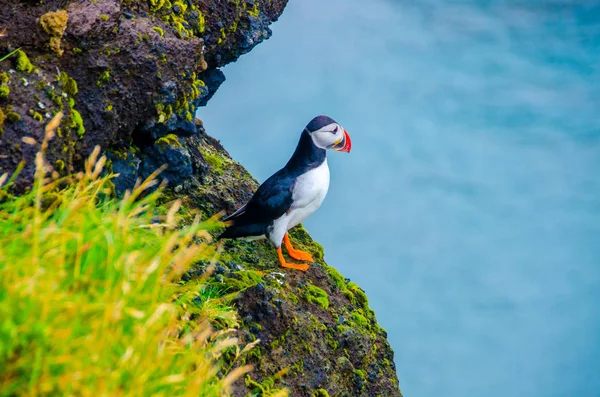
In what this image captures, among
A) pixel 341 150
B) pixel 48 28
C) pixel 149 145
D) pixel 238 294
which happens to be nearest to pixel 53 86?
pixel 48 28

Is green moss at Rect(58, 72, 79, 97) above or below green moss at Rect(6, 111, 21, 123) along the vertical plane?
above

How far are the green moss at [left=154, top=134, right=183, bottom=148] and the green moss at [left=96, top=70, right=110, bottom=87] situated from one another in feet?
2.99

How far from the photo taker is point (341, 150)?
706 centimetres

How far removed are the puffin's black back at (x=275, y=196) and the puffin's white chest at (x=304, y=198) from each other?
0.16ft

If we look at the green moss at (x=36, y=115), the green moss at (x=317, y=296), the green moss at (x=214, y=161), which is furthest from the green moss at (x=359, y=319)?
the green moss at (x=36, y=115)

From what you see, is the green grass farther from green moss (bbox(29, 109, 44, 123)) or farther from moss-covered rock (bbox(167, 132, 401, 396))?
moss-covered rock (bbox(167, 132, 401, 396))

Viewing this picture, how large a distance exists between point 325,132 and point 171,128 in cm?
155

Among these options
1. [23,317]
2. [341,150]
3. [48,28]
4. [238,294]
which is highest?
[341,150]

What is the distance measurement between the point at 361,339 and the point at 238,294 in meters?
1.59

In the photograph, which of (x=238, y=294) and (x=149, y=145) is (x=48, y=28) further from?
(x=238, y=294)

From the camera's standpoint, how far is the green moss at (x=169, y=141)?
20.2 feet

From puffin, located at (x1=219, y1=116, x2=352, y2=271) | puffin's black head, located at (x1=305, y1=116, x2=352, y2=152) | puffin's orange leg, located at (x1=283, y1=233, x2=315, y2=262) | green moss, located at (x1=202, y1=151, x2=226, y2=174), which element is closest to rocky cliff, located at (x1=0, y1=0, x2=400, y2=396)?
puffin's orange leg, located at (x1=283, y1=233, x2=315, y2=262)

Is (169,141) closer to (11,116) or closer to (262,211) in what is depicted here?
(262,211)

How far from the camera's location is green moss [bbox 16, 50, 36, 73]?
15.9 ft
